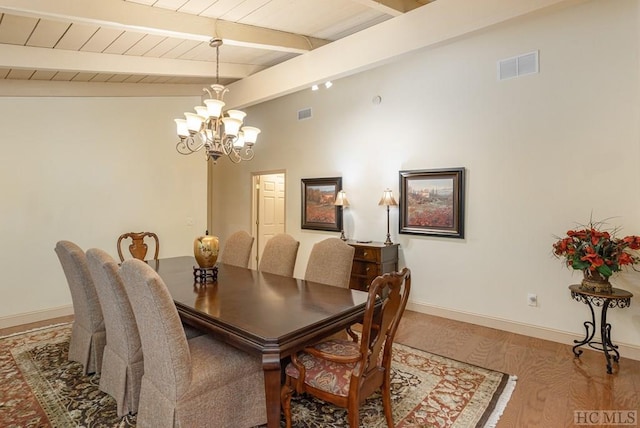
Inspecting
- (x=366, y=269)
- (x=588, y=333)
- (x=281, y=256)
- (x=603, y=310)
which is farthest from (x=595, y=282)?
(x=281, y=256)

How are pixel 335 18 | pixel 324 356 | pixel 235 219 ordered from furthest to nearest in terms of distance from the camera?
1. pixel 235 219
2. pixel 335 18
3. pixel 324 356

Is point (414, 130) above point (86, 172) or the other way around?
above

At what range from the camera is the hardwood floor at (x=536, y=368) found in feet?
7.87

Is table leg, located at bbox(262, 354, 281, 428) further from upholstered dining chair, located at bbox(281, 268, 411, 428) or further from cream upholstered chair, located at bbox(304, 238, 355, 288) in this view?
cream upholstered chair, located at bbox(304, 238, 355, 288)

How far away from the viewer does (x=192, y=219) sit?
5301 mm

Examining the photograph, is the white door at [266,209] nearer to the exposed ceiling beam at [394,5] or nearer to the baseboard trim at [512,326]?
the baseboard trim at [512,326]

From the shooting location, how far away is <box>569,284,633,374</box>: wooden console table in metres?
2.91

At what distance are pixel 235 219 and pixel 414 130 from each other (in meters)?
3.96

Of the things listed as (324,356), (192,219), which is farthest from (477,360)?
(192,219)

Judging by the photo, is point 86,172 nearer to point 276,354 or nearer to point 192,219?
point 192,219

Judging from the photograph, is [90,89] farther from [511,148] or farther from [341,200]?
[511,148]

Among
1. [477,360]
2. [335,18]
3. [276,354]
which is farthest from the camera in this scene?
[335,18]

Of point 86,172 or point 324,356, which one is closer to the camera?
point 324,356

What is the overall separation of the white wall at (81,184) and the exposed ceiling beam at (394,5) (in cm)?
311
